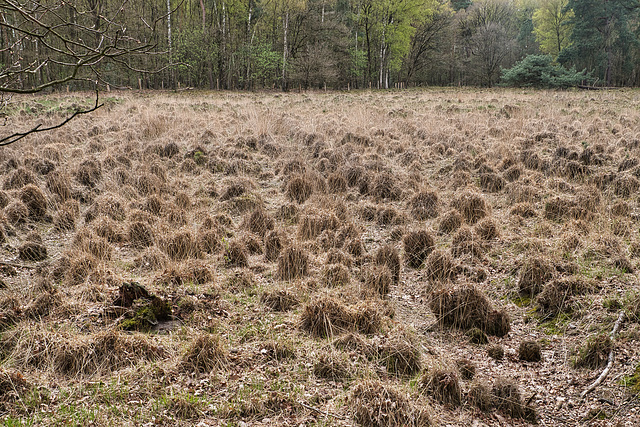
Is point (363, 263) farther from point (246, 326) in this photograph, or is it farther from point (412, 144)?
point (412, 144)

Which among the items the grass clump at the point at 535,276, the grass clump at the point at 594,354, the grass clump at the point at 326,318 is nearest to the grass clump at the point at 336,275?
the grass clump at the point at 326,318

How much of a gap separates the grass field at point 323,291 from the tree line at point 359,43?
2521 cm

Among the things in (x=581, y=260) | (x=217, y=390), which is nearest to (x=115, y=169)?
(x=217, y=390)

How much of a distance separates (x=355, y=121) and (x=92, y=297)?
10114 mm

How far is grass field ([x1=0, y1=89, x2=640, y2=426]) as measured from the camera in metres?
2.81

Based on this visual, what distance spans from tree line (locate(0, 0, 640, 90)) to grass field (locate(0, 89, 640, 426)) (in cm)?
2521

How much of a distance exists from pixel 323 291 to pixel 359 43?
145ft

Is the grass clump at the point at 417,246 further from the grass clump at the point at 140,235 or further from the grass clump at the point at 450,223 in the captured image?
the grass clump at the point at 140,235

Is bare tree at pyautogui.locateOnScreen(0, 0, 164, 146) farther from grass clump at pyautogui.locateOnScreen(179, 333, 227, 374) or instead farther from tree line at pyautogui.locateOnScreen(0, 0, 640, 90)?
tree line at pyautogui.locateOnScreen(0, 0, 640, 90)

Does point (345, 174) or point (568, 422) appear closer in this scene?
point (568, 422)

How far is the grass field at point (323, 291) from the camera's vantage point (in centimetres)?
281

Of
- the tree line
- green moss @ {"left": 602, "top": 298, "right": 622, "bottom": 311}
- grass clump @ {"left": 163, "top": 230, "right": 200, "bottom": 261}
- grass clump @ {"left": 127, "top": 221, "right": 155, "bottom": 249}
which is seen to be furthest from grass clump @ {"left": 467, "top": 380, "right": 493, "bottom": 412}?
the tree line

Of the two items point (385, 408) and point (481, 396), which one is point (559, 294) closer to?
point (481, 396)

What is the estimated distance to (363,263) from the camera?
193 inches
